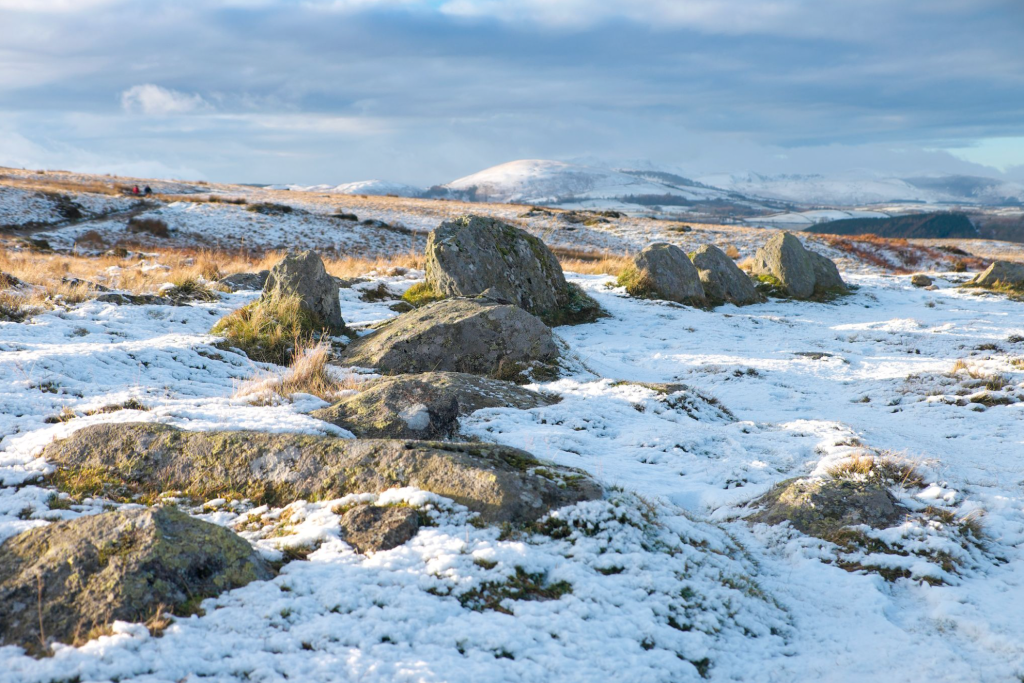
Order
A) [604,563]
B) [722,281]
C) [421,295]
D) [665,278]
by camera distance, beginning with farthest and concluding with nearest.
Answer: [722,281]
[665,278]
[421,295]
[604,563]

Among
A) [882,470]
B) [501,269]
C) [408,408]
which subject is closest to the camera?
[882,470]

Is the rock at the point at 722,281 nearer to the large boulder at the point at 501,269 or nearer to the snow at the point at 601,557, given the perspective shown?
the large boulder at the point at 501,269

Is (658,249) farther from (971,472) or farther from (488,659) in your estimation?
(488,659)

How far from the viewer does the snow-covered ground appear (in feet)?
9.53

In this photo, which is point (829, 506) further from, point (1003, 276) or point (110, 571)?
point (1003, 276)

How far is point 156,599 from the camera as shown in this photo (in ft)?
9.64

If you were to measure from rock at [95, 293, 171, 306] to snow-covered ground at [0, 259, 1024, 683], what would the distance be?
81.7 inches

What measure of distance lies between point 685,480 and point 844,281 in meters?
19.0

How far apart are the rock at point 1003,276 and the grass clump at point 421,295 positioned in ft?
60.4

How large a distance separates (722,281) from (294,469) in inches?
664

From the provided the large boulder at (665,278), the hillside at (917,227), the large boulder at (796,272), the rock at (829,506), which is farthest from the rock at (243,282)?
the hillside at (917,227)

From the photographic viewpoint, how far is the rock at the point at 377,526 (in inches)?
146

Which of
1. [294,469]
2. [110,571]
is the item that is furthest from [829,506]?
[110,571]

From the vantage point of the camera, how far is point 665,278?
18328mm
